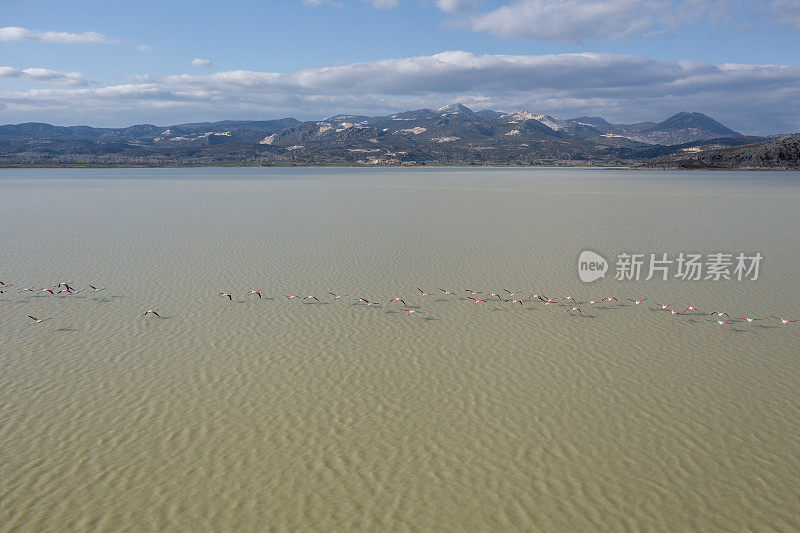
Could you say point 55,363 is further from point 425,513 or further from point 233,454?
point 425,513

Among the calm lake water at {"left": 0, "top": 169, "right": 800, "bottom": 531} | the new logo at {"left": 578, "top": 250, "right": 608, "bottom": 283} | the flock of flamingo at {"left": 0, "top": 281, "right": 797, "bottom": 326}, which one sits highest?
the new logo at {"left": 578, "top": 250, "right": 608, "bottom": 283}

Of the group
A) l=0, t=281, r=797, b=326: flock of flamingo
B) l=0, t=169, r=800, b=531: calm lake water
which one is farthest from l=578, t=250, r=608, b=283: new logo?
l=0, t=281, r=797, b=326: flock of flamingo

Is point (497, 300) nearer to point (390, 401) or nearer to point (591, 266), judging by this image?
point (591, 266)

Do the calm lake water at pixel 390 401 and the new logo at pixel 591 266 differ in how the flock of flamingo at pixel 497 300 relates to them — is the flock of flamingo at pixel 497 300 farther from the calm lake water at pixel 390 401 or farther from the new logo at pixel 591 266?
the new logo at pixel 591 266

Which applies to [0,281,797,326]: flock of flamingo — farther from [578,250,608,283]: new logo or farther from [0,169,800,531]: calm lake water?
[578,250,608,283]: new logo

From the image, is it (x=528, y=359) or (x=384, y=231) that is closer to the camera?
(x=528, y=359)

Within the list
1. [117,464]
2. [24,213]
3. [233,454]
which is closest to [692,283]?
[233,454]

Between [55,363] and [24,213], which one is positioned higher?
[24,213]

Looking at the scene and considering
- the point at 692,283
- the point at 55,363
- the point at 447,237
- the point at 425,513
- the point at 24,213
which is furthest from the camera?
the point at 24,213

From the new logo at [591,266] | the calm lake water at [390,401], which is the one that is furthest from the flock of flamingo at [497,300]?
the new logo at [591,266]
